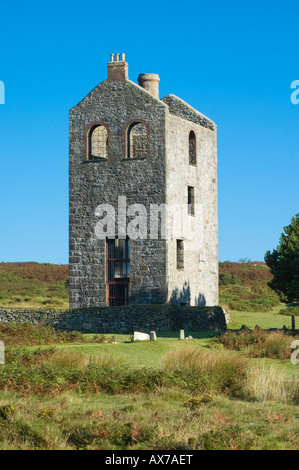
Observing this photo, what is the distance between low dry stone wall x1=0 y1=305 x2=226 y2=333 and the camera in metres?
33.0

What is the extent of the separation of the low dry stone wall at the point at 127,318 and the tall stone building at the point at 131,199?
2053mm

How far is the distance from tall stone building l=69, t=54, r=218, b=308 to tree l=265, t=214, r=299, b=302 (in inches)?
201

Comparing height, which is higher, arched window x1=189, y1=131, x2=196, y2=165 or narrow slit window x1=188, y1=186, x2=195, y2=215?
arched window x1=189, y1=131, x2=196, y2=165

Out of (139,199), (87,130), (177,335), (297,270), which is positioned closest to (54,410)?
(177,335)

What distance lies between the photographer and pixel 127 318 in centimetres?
3322

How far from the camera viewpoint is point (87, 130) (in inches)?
1480

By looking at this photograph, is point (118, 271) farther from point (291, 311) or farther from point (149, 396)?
point (149, 396)

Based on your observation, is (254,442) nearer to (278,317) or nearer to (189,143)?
(189,143)

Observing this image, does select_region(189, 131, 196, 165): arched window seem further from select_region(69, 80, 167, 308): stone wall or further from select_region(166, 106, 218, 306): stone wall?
select_region(69, 80, 167, 308): stone wall

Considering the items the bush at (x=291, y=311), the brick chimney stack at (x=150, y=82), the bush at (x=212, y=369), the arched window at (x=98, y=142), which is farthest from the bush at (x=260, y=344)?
the bush at (x=291, y=311)

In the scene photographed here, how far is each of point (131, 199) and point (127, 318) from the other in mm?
6277

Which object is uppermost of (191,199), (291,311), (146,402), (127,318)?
(191,199)

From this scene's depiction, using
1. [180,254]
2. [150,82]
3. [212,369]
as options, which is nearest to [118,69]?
[150,82]

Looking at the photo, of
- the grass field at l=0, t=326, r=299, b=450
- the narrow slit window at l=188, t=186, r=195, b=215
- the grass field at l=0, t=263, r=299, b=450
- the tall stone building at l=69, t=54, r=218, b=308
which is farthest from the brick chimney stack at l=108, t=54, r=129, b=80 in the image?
the grass field at l=0, t=326, r=299, b=450
